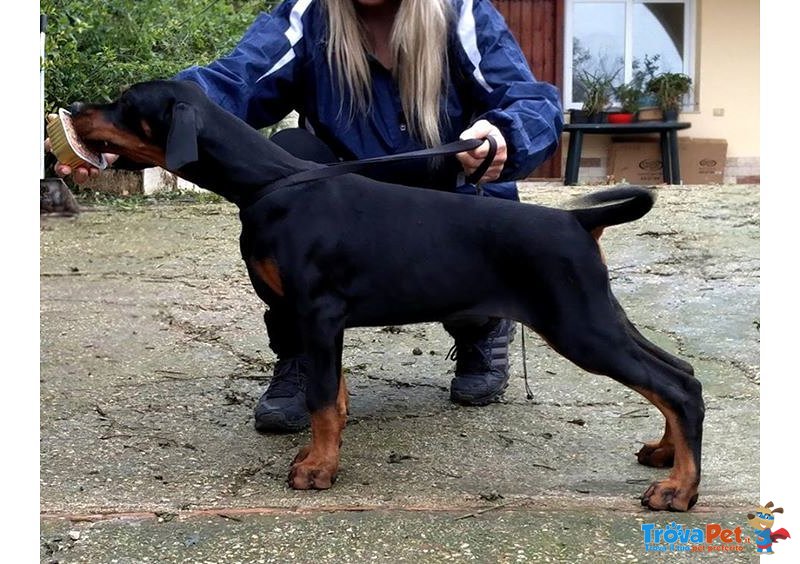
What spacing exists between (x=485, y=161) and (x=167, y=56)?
5.20 m

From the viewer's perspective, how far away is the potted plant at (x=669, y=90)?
32.8 feet

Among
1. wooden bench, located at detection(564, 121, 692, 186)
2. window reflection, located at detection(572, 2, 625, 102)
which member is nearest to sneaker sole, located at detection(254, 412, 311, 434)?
wooden bench, located at detection(564, 121, 692, 186)

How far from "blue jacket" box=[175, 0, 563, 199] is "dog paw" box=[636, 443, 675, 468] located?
92 cm

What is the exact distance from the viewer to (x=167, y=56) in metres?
7.40

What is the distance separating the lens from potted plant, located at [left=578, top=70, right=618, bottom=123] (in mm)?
10086

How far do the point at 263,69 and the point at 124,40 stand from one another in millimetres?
4539

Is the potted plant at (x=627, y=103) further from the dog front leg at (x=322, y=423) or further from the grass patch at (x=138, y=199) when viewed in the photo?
the dog front leg at (x=322, y=423)

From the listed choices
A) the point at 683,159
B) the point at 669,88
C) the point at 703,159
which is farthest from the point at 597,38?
the point at 703,159

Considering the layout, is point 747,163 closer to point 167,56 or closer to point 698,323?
point 167,56

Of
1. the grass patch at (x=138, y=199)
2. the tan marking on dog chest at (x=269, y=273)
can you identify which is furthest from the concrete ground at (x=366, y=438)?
the grass patch at (x=138, y=199)

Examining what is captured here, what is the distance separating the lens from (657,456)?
2562 millimetres

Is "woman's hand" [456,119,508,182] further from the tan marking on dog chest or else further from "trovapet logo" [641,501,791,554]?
"trovapet logo" [641,501,791,554]

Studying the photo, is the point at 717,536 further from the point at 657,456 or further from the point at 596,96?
the point at 596,96

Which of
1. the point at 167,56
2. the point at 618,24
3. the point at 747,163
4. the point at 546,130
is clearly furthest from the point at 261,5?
the point at 546,130
